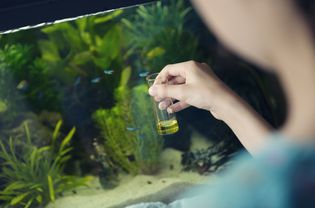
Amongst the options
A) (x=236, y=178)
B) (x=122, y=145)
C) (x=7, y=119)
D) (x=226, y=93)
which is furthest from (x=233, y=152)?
(x=7, y=119)

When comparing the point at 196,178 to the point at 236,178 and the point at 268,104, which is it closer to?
the point at 236,178

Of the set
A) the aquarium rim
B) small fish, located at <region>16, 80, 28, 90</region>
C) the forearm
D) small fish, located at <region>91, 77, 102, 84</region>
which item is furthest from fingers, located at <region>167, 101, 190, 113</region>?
small fish, located at <region>16, 80, 28, 90</region>

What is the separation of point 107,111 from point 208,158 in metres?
0.36

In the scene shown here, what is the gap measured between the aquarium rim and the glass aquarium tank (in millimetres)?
25

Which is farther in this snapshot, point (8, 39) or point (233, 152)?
point (233, 152)

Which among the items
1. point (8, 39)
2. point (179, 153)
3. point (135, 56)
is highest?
point (8, 39)

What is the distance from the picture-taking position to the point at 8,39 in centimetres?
140

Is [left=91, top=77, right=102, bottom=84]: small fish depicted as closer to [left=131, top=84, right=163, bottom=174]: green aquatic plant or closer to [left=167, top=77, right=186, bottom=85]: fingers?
[left=131, top=84, right=163, bottom=174]: green aquatic plant

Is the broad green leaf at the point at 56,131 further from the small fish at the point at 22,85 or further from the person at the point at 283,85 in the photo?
the person at the point at 283,85

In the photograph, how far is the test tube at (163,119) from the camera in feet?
4.91

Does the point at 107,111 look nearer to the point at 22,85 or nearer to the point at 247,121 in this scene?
the point at 22,85

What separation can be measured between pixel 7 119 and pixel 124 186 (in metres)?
0.41

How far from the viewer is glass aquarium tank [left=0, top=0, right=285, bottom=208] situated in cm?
146

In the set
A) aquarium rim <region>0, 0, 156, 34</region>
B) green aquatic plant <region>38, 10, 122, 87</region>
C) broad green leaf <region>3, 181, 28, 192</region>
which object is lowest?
broad green leaf <region>3, 181, 28, 192</region>
